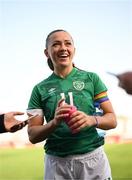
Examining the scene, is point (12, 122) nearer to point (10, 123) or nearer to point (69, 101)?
point (10, 123)

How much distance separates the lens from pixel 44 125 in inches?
38.4

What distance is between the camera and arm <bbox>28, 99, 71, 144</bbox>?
0.91 meters

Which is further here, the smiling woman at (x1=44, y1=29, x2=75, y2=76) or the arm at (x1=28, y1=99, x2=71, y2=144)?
the smiling woman at (x1=44, y1=29, x2=75, y2=76)

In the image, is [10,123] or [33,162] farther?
[33,162]

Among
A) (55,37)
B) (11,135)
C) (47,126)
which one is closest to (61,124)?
(47,126)

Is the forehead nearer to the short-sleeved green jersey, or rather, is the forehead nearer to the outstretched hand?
the short-sleeved green jersey

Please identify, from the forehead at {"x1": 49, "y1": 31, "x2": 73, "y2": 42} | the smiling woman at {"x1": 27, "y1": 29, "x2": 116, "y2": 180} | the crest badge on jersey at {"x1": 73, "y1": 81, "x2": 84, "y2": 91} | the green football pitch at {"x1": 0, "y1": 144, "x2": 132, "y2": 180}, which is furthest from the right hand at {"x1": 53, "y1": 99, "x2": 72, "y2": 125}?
the green football pitch at {"x1": 0, "y1": 144, "x2": 132, "y2": 180}

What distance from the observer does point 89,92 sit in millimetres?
1034

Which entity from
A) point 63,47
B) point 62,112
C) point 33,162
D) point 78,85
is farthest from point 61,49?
point 33,162

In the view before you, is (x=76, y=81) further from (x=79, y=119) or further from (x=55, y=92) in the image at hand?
(x=79, y=119)

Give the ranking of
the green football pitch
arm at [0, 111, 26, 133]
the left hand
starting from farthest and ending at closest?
the green football pitch → arm at [0, 111, 26, 133] → the left hand

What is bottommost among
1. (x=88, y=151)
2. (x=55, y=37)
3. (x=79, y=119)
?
(x=88, y=151)

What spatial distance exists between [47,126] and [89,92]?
7.3 inches

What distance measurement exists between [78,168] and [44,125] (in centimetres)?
17
